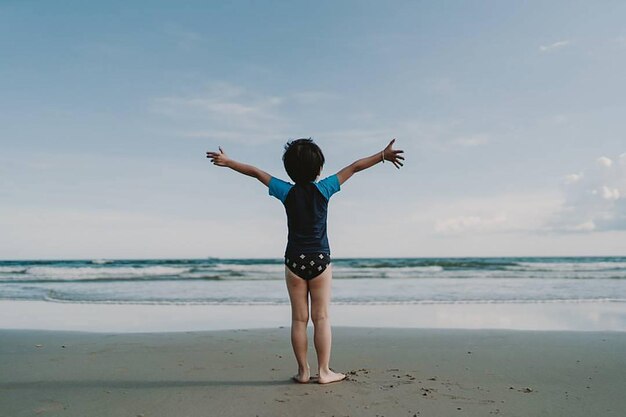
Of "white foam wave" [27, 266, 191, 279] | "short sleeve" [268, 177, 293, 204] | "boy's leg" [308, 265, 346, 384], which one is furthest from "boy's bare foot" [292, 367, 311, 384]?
"white foam wave" [27, 266, 191, 279]

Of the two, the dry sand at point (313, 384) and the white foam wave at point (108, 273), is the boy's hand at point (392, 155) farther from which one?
the white foam wave at point (108, 273)

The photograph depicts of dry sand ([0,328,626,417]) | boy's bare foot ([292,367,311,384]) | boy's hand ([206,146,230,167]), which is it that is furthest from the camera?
boy's bare foot ([292,367,311,384])

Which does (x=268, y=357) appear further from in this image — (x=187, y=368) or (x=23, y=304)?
(x=23, y=304)

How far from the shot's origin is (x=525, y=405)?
3.52m

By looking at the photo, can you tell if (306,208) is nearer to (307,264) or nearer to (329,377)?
(307,264)

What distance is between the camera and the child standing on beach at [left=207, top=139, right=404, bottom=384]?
4020 millimetres

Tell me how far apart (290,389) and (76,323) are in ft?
17.9

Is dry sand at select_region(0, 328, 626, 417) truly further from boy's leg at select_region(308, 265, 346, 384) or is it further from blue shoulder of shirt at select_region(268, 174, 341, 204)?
blue shoulder of shirt at select_region(268, 174, 341, 204)

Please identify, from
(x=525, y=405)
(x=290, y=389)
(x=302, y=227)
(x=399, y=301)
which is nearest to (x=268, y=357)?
(x=290, y=389)

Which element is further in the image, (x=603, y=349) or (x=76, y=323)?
(x=76, y=323)

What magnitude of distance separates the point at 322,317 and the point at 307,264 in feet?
1.46

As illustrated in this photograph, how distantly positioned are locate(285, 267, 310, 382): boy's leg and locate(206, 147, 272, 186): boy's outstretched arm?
2.32ft

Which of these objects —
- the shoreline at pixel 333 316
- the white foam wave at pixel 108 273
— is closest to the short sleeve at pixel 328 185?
the shoreline at pixel 333 316

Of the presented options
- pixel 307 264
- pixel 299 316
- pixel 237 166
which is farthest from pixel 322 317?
pixel 237 166
